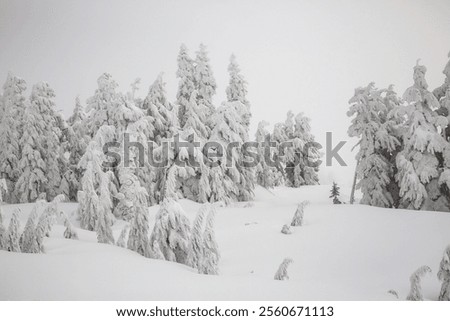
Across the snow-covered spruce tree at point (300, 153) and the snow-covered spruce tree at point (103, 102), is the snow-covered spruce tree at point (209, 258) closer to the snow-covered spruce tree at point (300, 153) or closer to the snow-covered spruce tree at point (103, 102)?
the snow-covered spruce tree at point (103, 102)

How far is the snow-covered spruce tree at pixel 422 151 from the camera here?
18672 millimetres

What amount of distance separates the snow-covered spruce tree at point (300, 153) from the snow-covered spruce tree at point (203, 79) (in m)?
A: 18.9

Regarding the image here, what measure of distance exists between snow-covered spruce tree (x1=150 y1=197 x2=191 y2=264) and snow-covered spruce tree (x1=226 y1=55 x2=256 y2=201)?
54.6 ft

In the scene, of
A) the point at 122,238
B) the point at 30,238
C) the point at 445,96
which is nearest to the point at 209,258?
the point at 122,238

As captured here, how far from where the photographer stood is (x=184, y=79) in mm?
27922

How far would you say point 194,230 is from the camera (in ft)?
32.5

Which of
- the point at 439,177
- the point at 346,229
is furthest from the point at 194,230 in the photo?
the point at 439,177

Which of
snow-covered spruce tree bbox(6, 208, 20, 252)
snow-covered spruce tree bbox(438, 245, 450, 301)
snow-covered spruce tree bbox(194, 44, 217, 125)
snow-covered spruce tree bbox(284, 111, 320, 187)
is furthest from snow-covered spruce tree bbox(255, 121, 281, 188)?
snow-covered spruce tree bbox(6, 208, 20, 252)

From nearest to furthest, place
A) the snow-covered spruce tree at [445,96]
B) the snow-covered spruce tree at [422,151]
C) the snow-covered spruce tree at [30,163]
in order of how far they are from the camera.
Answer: the snow-covered spruce tree at [422,151] → the snow-covered spruce tree at [445,96] → the snow-covered spruce tree at [30,163]

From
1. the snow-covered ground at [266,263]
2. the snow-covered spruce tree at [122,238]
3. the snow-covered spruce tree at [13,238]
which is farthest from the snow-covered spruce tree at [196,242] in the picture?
the snow-covered spruce tree at [13,238]

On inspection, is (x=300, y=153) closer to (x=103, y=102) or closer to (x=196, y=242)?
(x=103, y=102)

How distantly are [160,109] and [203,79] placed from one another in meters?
5.12

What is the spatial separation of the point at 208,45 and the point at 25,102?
16803 millimetres
